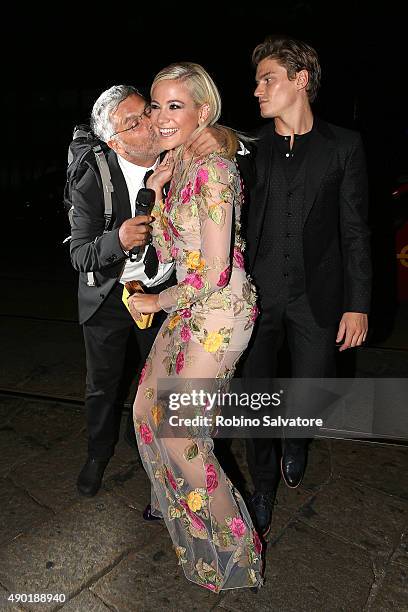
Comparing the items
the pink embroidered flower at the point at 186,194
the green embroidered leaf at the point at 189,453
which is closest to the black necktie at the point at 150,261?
the pink embroidered flower at the point at 186,194

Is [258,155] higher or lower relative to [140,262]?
higher

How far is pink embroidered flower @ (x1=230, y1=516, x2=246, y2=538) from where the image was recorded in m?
1.98

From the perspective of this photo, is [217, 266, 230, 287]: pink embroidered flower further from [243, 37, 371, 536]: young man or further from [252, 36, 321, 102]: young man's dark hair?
[252, 36, 321, 102]: young man's dark hair

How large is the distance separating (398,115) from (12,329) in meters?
11.7

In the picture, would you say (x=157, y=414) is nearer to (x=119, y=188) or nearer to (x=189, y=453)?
(x=189, y=453)

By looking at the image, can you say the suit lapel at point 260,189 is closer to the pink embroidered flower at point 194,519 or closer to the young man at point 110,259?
the young man at point 110,259

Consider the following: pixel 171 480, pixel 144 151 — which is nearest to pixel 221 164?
pixel 144 151

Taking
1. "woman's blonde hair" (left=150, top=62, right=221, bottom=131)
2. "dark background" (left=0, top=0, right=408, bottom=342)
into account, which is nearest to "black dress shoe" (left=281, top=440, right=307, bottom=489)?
"woman's blonde hair" (left=150, top=62, right=221, bottom=131)

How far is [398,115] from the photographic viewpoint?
13648 mm

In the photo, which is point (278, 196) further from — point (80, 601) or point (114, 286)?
point (80, 601)

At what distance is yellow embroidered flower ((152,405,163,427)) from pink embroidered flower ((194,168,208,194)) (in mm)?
759

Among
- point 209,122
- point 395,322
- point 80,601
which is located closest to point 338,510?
point 80,601

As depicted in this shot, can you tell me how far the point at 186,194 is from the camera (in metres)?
1.82

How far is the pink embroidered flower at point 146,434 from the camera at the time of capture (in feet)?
6.62
